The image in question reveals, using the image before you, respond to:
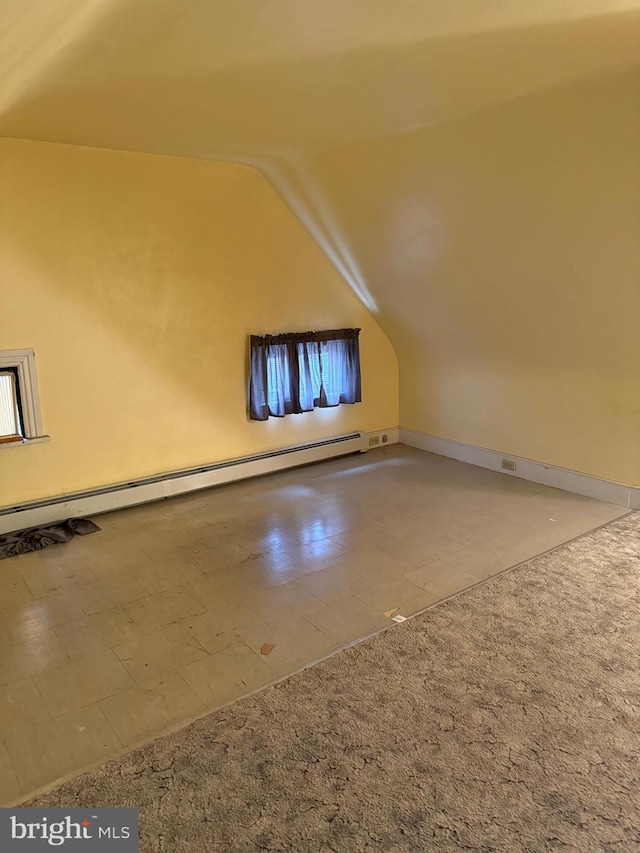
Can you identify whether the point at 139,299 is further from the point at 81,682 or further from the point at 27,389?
the point at 81,682

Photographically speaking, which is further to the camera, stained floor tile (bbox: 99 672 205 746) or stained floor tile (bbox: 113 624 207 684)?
stained floor tile (bbox: 113 624 207 684)

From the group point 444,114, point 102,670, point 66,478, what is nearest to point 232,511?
point 66,478

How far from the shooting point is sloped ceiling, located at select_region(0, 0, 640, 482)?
2025 mm

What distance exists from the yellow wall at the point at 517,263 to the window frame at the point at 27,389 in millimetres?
2234

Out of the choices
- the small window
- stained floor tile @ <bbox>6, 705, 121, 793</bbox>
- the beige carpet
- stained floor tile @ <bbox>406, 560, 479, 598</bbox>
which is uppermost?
the small window

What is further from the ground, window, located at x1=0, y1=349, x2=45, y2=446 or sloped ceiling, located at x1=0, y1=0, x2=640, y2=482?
sloped ceiling, located at x1=0, y1=0, x2=640, y2=482

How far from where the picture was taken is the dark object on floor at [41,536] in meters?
3.62

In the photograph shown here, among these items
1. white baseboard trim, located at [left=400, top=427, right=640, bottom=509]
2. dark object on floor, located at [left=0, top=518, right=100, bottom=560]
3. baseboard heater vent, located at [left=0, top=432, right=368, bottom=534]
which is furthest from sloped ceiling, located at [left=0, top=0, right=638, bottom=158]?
white baseboard trim, located at [left=400, top=427, right=640, bottom=509]

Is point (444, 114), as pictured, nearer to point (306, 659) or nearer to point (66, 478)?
point (306, 659)

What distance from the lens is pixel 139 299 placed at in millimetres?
4117

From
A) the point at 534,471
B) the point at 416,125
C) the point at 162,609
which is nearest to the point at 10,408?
the point at 162,609

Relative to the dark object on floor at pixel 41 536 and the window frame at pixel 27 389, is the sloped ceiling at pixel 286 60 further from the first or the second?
the dark object on floor at pixel 41 536

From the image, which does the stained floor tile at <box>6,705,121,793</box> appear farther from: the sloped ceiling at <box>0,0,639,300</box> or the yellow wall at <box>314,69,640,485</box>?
the yellow wall at <box>314,69,640,485</box>

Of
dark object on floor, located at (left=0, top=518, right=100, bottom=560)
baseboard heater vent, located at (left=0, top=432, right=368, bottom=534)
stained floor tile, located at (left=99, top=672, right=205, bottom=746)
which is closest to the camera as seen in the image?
stained floor tile, located at (left=99, top=672, right=205, bottom=746)
